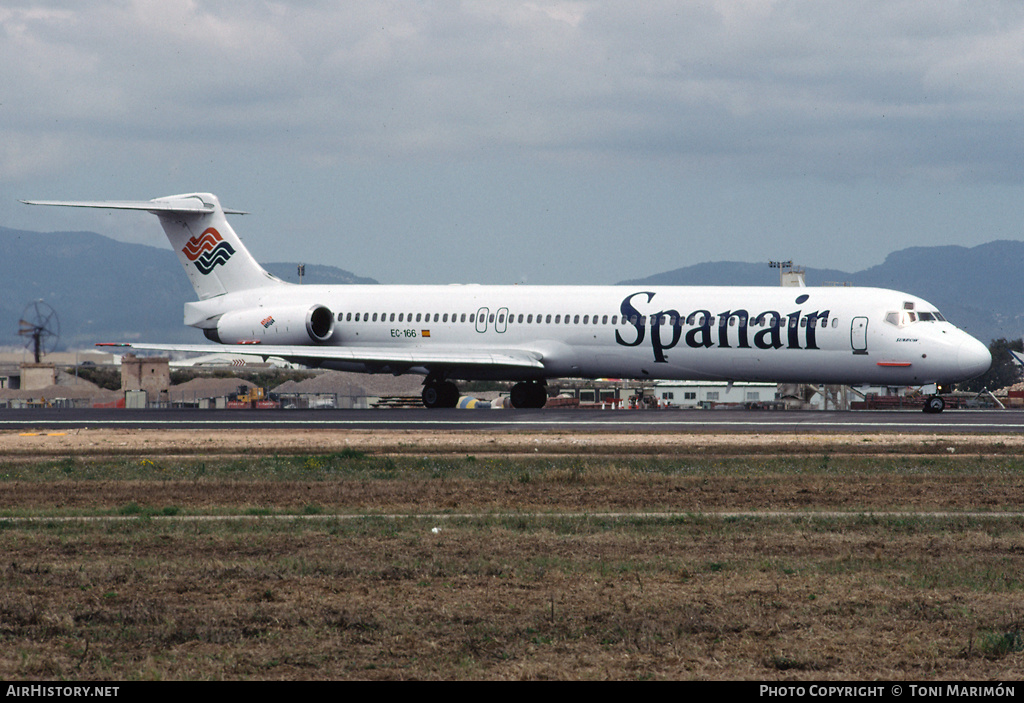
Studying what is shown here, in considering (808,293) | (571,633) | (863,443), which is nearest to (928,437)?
(863,443)

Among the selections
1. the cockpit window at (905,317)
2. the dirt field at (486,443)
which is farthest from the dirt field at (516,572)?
the cockpit window at (905,317)

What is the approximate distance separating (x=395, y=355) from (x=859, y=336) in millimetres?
16174

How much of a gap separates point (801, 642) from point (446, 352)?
131 ft

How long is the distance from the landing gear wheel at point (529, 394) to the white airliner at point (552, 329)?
50 millimetres

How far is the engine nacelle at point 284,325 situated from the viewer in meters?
51.7

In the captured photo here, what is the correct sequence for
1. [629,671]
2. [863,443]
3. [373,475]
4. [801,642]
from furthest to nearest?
[863,443], [373,475], [801,642], [629,671]

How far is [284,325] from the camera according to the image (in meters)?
51.9

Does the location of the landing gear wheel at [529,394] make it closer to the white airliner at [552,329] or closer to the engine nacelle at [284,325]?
the white airliner at [552,329]

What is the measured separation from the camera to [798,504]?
1872 centimetres

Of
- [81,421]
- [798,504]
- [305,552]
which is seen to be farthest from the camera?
[81,421]

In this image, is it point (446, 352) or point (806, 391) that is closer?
point (446, 352)

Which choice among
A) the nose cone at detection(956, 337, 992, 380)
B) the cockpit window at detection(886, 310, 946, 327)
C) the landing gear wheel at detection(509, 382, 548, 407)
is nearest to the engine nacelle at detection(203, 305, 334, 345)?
the landing gear wheel at detection(509, 382, 548, 407)

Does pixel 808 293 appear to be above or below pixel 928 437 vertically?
above

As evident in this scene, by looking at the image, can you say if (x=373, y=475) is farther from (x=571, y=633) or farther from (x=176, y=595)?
(x=571, y=633)
